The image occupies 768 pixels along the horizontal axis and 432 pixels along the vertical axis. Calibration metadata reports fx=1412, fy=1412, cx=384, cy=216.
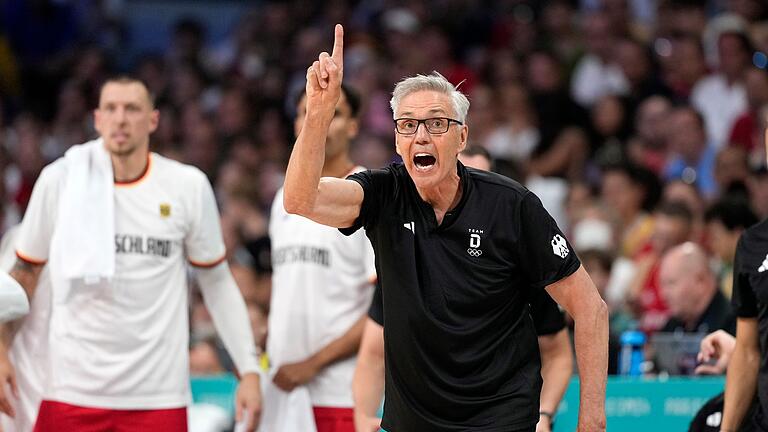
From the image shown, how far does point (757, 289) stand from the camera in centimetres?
592

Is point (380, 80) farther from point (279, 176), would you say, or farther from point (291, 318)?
point (291, 318)

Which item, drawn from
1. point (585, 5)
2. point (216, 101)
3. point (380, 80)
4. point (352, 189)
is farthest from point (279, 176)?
point (352, 189)

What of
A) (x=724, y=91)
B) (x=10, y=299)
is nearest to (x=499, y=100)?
(x=724, y=91)

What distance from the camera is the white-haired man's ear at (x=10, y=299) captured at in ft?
20.0

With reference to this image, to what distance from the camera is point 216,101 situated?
50.1 ft

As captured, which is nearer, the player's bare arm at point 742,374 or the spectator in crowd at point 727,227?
the player's bare arm at point 742,374

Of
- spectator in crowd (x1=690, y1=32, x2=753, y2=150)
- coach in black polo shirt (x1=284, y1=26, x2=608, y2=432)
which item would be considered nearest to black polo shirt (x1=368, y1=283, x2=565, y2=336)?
coach in black polo shirt (x1=284, y1=26, x2=608, y2=432)

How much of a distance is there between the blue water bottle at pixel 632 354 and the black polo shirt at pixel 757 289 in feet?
6.63

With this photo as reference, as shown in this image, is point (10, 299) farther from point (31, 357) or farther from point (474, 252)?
point (474, 252)

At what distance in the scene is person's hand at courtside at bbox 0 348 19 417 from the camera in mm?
6484

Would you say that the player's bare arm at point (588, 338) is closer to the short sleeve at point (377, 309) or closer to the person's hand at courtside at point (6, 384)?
the short sleeve at point (377, 309)

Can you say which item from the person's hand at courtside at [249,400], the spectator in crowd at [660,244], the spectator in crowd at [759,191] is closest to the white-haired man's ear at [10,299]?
the person's hand at courtside at [249,400]

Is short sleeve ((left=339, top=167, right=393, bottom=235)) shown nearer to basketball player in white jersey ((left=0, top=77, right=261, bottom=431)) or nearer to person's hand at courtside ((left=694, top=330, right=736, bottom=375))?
basketball player in white jersey ((left=0, top=77, right=261, bottom=431))

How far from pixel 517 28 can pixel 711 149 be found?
3.11 metres
